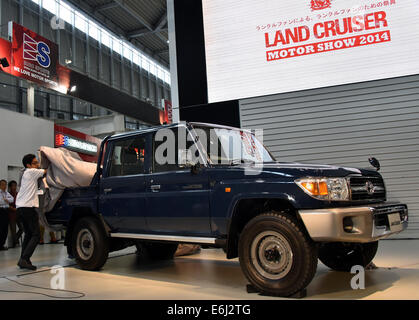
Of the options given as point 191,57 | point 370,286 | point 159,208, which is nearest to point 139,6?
point 191,57

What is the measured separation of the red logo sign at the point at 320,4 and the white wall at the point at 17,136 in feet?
28.1

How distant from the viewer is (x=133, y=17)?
21359 mm

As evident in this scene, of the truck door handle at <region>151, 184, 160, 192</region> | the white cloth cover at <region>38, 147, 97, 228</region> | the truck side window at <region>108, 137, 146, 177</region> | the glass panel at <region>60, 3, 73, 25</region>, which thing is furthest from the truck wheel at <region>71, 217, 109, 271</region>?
the glass panel at <region>60, 3, 73, 25</region>

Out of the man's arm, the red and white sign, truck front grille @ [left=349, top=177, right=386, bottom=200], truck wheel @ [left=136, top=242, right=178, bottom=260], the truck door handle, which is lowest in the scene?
truck wheel @ [left=136, top=242, right=178, bottom=260]

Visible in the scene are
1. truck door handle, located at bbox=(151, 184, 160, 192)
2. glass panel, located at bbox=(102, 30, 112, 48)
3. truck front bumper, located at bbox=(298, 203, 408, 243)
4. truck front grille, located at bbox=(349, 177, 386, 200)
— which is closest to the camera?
truck front bumper, located at bbox=(298, 203, 408, 243)

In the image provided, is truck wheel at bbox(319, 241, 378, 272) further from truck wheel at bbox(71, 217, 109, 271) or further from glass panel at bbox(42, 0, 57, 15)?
glass panel at bbox(42, 0, 57, 15)

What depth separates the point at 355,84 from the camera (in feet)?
27.2

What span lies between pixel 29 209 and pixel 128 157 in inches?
74.6

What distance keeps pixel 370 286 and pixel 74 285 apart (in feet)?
10.9

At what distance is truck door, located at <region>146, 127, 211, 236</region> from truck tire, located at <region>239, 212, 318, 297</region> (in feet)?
1.92

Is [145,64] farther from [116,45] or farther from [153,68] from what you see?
[116,45]

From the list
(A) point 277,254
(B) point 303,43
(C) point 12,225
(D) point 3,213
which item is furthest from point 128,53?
(A) point 277,254

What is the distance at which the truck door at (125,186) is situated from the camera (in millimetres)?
4863

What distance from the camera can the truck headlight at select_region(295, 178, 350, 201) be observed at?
3.53 metres
